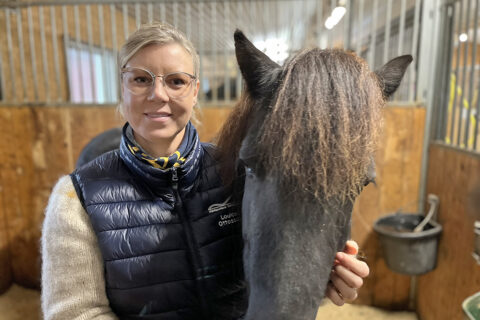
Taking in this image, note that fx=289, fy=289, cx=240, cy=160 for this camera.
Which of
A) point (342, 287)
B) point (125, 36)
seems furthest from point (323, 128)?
point (125, 36)

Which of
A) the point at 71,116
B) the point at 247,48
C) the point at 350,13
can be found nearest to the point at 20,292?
the point at 71,116

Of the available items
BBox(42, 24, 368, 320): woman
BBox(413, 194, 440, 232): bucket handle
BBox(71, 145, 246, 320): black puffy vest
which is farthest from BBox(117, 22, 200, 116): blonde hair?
BBox(413, 194, 440, 232): bucket handle

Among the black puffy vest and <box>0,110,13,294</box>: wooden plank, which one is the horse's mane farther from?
<box>0,110,13,294</box>: wooden plank

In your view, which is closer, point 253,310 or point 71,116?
point 253,310

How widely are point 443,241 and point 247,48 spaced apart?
216 centimetres

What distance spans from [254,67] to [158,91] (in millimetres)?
264

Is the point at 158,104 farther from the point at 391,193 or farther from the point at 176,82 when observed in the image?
the point at 391,193

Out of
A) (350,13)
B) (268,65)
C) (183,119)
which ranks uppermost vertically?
(350,13)

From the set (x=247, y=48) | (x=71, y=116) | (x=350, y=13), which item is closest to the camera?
(x=247, y=48)

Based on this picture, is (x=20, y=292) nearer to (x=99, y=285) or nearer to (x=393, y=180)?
(x=99, y=285)

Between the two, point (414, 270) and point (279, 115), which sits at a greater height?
point (279, 115)

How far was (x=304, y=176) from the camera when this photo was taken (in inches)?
23.5

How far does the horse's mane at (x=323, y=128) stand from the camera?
1.98 feet

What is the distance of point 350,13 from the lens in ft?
7.88
